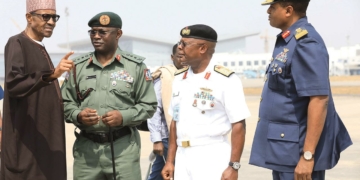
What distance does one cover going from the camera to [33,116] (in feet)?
15.1

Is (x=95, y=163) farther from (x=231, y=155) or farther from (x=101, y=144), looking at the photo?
(x=231, y=155)

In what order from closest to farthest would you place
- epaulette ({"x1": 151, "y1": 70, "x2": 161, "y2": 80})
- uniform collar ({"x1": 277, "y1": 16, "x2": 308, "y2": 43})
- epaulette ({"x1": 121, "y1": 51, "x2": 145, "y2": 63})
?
uniform collar ({"x1": 277, "y1": 16, "x2": 308, "y2": 43}) < epaulette ({"x1": 121, "y1": 51, "x2": 145, "y2": 63}) < epaulette ({"x1": 151, "y1": 70, "x2": 161, "y2": 80})

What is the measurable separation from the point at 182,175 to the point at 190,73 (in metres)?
0.72

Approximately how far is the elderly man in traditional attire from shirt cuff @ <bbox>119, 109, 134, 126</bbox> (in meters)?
0.45

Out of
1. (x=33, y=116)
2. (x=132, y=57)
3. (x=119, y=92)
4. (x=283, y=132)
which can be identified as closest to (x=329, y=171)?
(x=132, y=57)

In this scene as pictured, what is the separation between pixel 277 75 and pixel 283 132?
377mm

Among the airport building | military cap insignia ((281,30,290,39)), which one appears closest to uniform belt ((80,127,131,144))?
military cap insignia ((281,30,290,39))

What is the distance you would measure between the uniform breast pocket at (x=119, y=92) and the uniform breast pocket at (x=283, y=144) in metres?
1.20

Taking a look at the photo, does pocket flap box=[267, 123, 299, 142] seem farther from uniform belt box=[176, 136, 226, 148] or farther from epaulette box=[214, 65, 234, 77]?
epaulette box=[214, 65, 234, 77]

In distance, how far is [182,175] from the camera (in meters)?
4.50

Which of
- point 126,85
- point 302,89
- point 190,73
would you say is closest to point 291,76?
point 302,89

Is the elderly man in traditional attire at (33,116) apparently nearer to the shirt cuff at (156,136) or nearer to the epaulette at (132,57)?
the epaulette at (132,57)

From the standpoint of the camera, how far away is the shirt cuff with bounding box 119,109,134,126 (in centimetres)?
487

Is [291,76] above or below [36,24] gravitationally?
below
